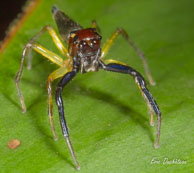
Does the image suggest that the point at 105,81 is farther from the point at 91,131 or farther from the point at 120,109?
the point at 91,131

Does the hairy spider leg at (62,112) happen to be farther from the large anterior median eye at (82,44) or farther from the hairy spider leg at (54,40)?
the hairy spider leg at (54,40)

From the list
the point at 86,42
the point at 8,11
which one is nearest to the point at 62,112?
the point at 86,42

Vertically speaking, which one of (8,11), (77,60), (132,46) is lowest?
(132,46)

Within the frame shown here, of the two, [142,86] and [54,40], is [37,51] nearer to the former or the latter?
[54,40]

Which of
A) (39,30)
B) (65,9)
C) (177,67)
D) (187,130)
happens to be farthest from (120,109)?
(65,9)

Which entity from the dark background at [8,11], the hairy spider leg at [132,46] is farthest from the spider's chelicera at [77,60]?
the dark background at [8,11]
